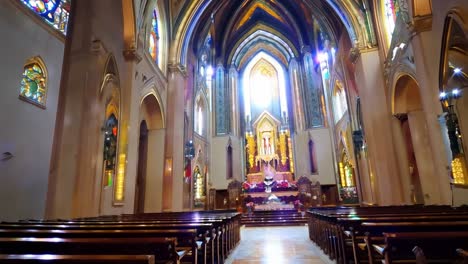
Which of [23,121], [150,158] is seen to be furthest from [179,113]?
[23,121]

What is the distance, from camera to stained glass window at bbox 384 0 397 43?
8.59m

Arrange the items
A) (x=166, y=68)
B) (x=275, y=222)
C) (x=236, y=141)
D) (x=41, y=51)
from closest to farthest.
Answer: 1. (x=41, y=51)
2. (x=275, y=222)
3. (x=166, y=68)
4. (x=236, y=141)

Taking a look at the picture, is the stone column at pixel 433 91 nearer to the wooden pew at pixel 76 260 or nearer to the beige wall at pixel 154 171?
the wooden pew at pixel 76 260

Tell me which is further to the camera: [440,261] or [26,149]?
[26,149]

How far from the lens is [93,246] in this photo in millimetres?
1946

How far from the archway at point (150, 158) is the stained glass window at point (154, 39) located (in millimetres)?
1914

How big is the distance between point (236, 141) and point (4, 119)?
1512cm

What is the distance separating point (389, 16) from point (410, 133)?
13.5 feet

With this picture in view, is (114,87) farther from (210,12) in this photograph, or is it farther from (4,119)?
(210,12)

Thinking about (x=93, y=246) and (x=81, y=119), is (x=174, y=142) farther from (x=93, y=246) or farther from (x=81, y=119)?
(x=93, y=246)

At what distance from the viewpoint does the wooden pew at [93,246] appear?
1.90m

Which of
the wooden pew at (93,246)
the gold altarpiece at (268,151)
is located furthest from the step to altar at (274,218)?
the wooden pew at (93,246)

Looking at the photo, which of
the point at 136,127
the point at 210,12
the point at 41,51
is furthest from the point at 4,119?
the point at 210,12

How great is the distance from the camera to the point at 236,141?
779 inches
